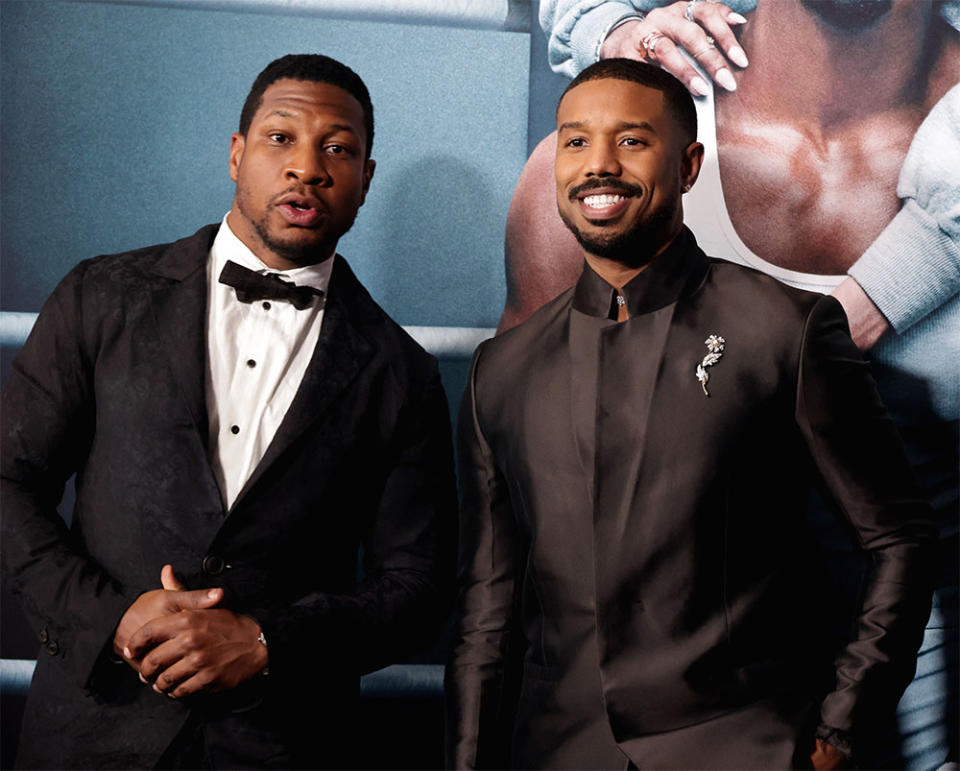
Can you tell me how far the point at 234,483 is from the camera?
6.73ft

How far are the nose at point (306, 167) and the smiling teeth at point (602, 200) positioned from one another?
0.56m

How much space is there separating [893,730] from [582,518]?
44.3 inches

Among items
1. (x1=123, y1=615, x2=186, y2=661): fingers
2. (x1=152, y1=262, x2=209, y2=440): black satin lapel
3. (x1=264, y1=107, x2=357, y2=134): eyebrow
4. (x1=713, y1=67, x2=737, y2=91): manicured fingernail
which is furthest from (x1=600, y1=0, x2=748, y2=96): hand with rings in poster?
(x1=123, y1=615, x2=186, y2=661): fingers

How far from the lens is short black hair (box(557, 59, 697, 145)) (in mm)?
2119

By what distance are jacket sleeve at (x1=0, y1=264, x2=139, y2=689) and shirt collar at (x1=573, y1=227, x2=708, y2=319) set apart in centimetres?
103

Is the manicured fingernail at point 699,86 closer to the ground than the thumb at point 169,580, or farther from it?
farther from it

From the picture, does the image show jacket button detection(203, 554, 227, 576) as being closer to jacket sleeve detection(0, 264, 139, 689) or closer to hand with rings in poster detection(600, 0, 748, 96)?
jacket sleeve detection(0, 264, 139, 689)

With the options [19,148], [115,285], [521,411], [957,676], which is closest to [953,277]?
[957,676]

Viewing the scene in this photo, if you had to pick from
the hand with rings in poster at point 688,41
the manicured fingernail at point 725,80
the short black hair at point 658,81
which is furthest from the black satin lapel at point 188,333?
the manicured fingernail at point 725,80

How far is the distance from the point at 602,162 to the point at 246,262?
2.57 feet

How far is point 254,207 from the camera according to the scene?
7.12 ft

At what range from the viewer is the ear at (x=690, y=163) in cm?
214

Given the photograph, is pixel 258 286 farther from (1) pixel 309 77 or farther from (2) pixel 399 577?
(2) pixel 399 577

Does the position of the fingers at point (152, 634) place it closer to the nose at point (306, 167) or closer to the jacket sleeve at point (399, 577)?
the jacket sleeve at point (399, 577)
